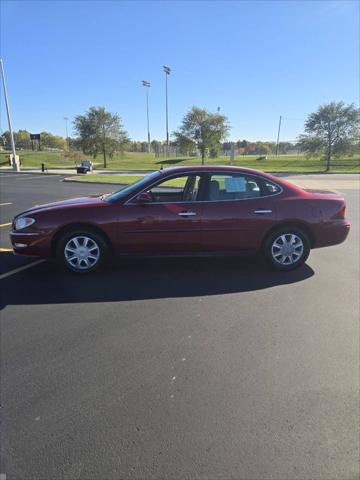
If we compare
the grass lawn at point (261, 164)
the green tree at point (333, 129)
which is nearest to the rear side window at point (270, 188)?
the grass lawn at point (261, 164)

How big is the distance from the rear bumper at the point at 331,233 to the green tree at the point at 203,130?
43.7 metres

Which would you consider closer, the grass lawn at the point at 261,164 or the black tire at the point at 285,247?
the black tire at the point at 285,247

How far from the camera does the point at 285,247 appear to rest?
506 centimetres

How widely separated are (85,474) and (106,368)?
96 centimetres

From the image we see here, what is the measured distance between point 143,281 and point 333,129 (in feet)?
145

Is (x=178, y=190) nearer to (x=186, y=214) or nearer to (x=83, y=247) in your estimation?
(x=186, y=214)

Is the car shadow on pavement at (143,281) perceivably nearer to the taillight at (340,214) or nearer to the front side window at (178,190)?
the taillight at (340,214)

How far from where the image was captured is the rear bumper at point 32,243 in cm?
480

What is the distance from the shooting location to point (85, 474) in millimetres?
1872

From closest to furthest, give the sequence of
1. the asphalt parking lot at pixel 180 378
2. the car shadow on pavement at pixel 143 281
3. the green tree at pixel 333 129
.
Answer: the asphalt parking lot at pixel 180 378 → the car shadow on pavement at pixel 143 281 → the green tree at pixel 333 129

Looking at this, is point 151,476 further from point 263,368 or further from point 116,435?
point 263,368

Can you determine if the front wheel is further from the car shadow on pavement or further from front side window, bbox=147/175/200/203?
front side window, bbox=147/175/200/203

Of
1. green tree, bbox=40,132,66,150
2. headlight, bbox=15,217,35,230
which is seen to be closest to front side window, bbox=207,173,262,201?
headlight, bbox=15,217,35,230

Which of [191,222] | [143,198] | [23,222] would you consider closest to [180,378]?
[191,222]
